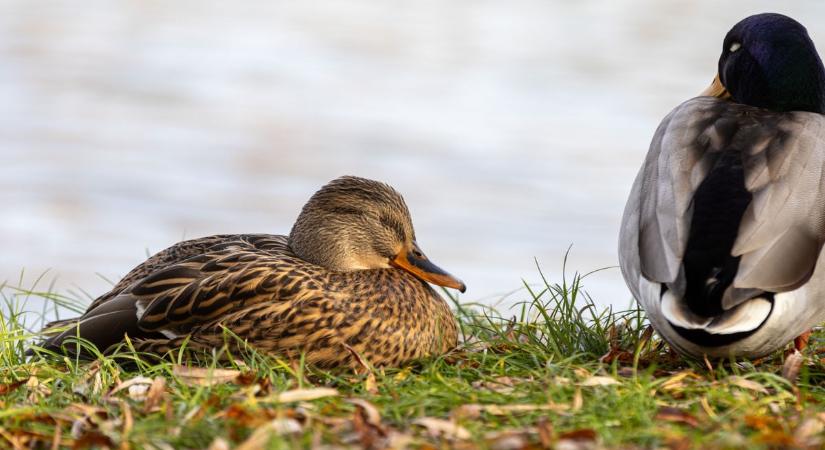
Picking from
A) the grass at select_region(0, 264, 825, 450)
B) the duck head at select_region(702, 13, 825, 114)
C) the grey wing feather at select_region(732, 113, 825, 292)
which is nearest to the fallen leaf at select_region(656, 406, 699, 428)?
the grass at select_region(0, 264, 825, 450)

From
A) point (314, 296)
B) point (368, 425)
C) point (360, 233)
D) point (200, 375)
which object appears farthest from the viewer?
point (360, 233)

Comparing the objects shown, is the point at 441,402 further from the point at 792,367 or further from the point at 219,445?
the point at 792,367

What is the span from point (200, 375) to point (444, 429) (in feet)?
3.47

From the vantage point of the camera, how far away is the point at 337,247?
4.98 metres

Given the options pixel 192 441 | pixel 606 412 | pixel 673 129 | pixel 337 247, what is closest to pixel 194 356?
pixel 337 247

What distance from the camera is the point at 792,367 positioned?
423 cm

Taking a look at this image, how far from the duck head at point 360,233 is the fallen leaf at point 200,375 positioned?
954mm

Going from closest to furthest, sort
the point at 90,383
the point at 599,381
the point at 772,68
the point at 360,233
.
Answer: the point at 599,381
the point at 90,383
the point at 360,233
the point at 772,68

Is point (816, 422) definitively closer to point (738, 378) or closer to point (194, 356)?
point (738, 378)

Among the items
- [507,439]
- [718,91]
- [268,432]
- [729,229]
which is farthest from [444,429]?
[718,91]

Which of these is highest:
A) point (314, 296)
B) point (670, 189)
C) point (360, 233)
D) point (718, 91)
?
point (718, 91)

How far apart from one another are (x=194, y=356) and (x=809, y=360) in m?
2.20

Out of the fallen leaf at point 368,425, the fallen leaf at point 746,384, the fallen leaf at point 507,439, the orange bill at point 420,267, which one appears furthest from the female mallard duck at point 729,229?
the fallen leaf at point 368,425

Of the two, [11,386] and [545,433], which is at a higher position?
[545,433]
